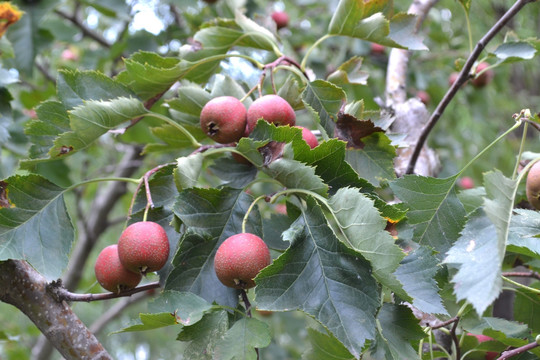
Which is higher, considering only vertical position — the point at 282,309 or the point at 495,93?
the point at 282,309

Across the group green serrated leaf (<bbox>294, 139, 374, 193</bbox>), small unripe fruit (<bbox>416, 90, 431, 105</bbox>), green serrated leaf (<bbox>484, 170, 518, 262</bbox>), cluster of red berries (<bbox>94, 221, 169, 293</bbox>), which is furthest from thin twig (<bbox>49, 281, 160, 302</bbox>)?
small unripe fruit (<bbox>416, 90, 431, 105</bbox>)

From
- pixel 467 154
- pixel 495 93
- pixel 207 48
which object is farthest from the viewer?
pixel 495 93

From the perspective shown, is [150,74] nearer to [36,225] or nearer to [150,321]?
[36,225]

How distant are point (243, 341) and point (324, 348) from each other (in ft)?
0.65

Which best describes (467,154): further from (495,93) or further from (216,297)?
(216,297)

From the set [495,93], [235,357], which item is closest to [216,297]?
[235,357]

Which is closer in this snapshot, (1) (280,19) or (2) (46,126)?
(2) (46,126)

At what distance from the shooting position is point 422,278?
0.94 metres

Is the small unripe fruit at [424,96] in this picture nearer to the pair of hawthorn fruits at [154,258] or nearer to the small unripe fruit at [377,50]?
the small unripe fruit at [377,50]

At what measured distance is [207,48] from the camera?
1327mm

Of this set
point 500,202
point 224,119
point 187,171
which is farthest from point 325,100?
point 500,202

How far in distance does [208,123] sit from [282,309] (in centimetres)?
40

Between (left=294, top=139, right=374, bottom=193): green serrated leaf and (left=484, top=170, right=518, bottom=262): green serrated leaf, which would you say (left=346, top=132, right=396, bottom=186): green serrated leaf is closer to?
(left=294, top=139, right=374, bottom=193): green serrated leaf

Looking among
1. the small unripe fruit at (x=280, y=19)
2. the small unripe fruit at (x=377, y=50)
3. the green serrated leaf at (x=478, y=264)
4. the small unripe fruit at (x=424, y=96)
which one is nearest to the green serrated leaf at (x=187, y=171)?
the green serrated leaf at (x=478, y=264)
